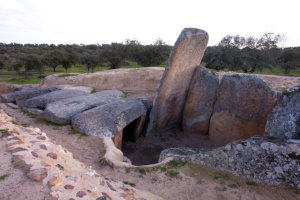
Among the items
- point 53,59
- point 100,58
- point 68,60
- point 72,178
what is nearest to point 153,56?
point 100,58

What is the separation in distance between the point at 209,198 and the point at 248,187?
91cm

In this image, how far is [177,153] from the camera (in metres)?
6.56

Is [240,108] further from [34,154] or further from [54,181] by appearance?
[54,181]

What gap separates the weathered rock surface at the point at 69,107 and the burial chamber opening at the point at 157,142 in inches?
67.3

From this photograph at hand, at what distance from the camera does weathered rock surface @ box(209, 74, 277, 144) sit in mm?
7992

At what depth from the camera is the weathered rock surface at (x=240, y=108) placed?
799cm

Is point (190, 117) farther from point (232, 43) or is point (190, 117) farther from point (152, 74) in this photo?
point (232, 43)

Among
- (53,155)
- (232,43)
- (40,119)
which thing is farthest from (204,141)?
(232,43)

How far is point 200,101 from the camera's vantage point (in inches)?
378

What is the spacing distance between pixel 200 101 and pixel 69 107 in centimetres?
498

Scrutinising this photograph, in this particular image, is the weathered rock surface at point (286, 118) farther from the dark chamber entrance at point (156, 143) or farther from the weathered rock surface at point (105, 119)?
the weathered rock surface at point (105, 119)

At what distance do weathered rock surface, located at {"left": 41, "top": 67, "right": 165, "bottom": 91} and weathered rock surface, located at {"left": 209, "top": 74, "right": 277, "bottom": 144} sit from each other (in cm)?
451

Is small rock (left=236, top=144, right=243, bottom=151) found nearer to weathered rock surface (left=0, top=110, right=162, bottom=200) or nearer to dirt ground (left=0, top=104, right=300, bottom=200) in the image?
dirt ground (left=0, top=104, right=300, bottom=200)

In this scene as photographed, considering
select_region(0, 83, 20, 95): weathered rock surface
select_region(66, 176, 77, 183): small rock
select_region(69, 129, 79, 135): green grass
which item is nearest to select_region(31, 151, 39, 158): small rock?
select_region(66, 176, 77, 183): small rock
